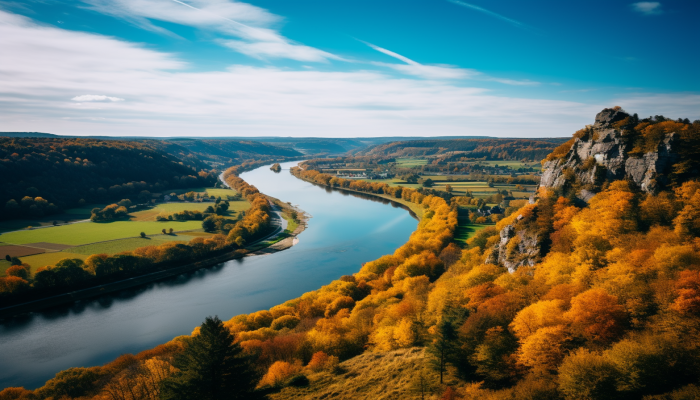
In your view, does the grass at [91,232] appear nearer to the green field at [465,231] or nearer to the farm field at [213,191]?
the farm field at [213,191]

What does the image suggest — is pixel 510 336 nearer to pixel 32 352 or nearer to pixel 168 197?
pixel 32 352

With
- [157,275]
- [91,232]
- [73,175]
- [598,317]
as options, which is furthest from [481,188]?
[73,175]

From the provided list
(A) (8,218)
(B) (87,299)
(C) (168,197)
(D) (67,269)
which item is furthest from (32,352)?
(C) (168,197)

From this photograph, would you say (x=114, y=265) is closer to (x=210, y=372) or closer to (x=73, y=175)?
(x=210, y=372)

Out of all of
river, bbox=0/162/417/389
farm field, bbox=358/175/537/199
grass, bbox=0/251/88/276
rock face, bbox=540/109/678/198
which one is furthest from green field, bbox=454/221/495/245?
grass, bbox=0/251/88/276

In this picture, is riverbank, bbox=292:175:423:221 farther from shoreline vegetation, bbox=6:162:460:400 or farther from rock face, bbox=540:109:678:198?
rock face, bbox=540:109:678:198

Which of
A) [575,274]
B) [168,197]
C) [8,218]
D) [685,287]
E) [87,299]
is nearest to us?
[685,287]
